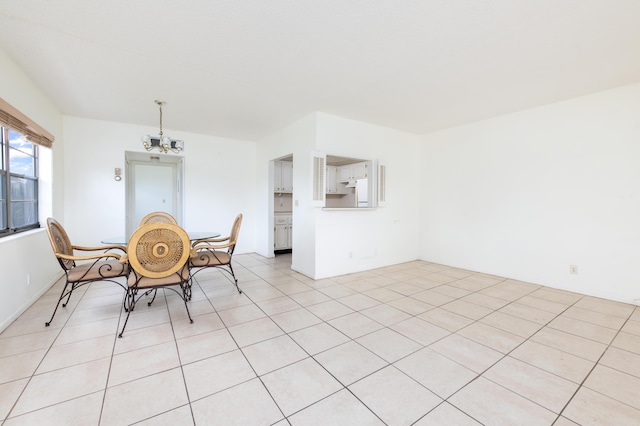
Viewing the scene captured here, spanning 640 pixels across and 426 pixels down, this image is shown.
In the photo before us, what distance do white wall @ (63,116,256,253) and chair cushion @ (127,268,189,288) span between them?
2.61 meters

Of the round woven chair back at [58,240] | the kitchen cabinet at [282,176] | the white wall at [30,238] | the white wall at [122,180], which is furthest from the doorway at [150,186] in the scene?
the round woven chair back at [58,240]

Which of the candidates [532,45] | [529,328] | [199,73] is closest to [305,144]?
[199,73]

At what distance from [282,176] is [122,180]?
9.46ft

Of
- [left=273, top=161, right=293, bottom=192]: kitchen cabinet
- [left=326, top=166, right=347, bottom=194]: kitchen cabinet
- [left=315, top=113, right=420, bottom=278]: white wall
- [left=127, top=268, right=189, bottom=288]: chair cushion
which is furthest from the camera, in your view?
[left=326, top=166, right=347, bottom=194]: kitchen cabinet

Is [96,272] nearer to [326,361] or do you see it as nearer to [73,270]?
[73,270]

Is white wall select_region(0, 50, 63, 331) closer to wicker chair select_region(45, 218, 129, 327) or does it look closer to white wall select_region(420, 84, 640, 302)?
wicker chair select_region(45, 218, 129, 327)

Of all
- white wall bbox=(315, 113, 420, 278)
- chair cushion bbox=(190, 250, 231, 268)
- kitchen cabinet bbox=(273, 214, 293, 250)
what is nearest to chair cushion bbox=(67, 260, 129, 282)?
chair cushion bbox=(190, 250, 231, 268)

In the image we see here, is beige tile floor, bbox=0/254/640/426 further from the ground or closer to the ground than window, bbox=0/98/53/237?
closer to the ground

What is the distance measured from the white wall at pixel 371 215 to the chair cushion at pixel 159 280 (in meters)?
1.92

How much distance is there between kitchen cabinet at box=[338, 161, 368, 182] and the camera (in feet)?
18.5

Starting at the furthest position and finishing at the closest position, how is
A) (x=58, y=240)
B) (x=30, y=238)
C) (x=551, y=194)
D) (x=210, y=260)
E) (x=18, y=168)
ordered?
(x=551, y=194)
(x=210, y=260)
(x=18, y=168)
(x=30, y=238)
(x=58, y=240)

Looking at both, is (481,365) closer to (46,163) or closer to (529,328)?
(529,328)

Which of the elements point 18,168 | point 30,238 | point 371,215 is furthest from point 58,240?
point 371,215

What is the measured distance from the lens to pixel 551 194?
11.7ft
